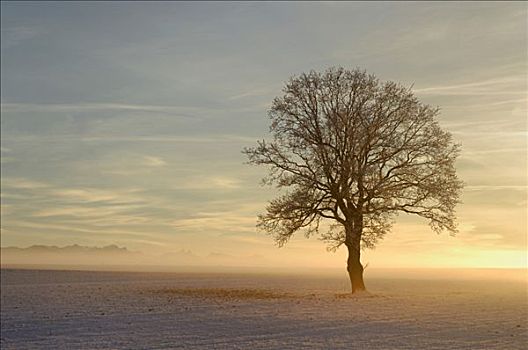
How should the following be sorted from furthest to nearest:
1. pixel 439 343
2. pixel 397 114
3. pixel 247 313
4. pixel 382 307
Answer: pixel 397 114, pixel 382 307, pixel 247 313, pixel 439 343

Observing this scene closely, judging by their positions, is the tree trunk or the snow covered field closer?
the snow covered field

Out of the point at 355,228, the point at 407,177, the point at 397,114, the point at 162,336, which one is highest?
the point at 397,114

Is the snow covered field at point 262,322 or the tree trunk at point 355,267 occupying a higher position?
the tree trunk at point 355,267

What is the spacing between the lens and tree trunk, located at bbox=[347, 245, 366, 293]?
186ft

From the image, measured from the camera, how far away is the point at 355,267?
57.4 meters

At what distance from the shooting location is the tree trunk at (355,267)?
186ft

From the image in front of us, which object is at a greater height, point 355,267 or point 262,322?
point 355,267

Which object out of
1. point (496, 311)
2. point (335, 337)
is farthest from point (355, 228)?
point (335, 337)

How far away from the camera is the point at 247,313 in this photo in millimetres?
39750

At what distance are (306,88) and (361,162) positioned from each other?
311 inches

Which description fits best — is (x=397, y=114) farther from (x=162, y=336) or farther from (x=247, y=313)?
(x=162, y=336)

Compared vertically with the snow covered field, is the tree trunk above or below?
above

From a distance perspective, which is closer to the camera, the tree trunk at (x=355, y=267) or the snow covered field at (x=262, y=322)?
the snow covered field at (x=262, y=322)

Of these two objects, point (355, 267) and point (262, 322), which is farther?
point (355, 267)
